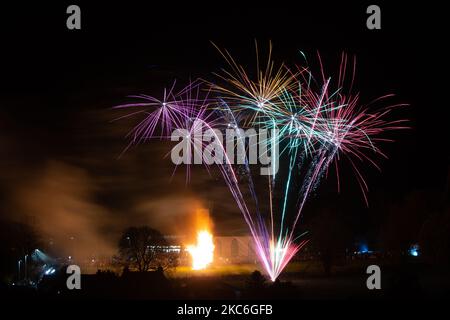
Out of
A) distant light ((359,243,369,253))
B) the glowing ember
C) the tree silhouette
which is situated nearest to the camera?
the tree silhouette

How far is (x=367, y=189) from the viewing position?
1838 inches

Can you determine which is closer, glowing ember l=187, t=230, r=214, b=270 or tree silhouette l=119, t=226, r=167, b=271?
tree silhouette l=119, t=226, r=167, b=271

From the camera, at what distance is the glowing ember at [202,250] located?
1921 inches

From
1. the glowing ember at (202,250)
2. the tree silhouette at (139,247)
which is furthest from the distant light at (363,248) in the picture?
the tree silhouette at (139,247)

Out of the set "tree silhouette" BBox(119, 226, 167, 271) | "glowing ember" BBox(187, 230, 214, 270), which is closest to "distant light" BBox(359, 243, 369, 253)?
"glowing ember" BBox(187, 230, 214, 270)

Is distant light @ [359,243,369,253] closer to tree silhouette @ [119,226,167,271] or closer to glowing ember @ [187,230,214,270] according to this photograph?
glowing ember @ [187,230,214,270]

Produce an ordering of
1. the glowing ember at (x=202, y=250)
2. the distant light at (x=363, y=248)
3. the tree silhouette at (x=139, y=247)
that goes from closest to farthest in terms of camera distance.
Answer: the tree silhouette at (x=139, y=247) → the glowing ember at (x=202, y=250) → the distant light at (x=363, y=248)

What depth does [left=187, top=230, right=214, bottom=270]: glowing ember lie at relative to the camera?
4880 cm

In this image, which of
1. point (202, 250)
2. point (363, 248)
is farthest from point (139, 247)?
point (363, 248)

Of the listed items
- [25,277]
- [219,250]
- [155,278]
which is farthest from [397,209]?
[25,277]

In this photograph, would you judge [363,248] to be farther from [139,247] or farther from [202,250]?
[139,247]

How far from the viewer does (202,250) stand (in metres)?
50.8

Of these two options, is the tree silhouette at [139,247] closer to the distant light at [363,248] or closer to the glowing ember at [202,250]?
the glowing ember at [202,250]
